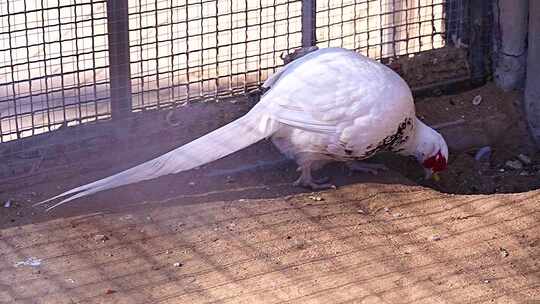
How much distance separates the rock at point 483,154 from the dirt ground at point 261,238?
0.27 metres

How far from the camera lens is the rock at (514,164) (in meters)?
6.38

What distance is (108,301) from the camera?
172 inches

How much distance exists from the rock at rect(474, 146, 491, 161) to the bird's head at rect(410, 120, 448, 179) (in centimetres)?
54

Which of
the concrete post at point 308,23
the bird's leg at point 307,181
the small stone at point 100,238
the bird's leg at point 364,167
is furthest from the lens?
the concrete post at point 308,23

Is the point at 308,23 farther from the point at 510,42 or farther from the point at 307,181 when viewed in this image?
the point at 510,42

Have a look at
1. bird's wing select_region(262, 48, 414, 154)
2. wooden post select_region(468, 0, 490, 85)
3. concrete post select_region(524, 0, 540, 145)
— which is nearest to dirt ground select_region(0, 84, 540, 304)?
bird's wing select_region(262, 48, 414, 154)

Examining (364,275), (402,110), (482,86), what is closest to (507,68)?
(482,86)

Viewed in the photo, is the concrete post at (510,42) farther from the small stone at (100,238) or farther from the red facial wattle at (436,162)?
the small stone at (100,238)

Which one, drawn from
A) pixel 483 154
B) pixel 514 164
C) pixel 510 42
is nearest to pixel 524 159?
pixel 514 164

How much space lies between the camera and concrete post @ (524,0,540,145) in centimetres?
634

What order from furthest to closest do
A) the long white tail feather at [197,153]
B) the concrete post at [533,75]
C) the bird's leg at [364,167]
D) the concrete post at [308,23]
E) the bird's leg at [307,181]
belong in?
the concrete post at [533,75] < the concrete post at [308,23] < the bird's leg at [364,167] < the bird's leg at [307,181] < the long white tail feather at [197,153]

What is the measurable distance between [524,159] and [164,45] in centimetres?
223

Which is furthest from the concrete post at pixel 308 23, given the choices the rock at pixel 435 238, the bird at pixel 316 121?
the rock at pixel 435 238

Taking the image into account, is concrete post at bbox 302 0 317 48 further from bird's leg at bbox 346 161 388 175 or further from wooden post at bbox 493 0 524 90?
Answer: wooden post at bbox 493 0 524 90
